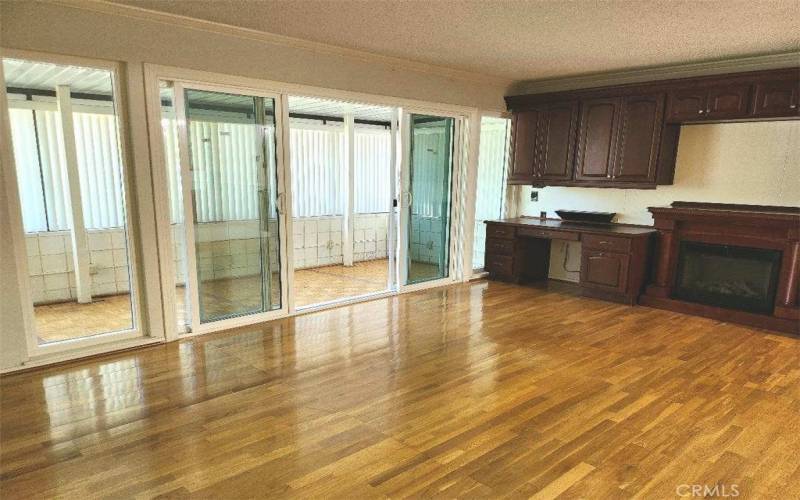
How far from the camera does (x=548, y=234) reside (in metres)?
5.46

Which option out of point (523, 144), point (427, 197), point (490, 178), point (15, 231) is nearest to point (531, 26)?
point (427, 197)

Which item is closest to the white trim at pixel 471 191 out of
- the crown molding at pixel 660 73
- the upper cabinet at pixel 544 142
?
the upper cabinet at pixel 544 142

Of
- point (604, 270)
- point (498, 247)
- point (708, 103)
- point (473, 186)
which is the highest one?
point (708, 103)

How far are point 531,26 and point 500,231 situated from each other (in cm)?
280

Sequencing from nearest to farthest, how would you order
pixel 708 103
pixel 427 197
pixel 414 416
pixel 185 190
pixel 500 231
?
pixel 414 416 → pixel 185 190 → pixel 708 103 → pixel 427 197 → pixel 500 231

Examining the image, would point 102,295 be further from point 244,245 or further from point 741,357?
point 741,357

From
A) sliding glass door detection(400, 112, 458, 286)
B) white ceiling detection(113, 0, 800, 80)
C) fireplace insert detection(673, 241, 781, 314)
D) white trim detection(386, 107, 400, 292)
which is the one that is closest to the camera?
white ceiling detection(113, 0, 800, 80)

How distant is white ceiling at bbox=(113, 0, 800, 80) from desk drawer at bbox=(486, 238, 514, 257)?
7.00ft

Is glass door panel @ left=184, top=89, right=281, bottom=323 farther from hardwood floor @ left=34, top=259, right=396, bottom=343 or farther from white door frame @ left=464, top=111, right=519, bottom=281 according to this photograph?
white door frame @ left=464, top=111, right=519, bottom=281

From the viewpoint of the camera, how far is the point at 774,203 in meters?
4.53

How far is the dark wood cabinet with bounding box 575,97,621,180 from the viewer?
5199mm

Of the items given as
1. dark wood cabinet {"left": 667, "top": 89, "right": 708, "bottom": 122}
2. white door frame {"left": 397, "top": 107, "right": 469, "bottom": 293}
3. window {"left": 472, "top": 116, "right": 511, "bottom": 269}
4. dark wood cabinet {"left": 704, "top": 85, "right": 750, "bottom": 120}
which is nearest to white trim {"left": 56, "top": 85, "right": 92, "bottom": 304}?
white door frame {"left": 397, "top": 107, "right": 469, "bottom": 293}

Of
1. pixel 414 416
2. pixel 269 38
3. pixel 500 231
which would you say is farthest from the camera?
pixel 500 231

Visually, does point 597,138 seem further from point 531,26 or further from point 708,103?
point 531,26
